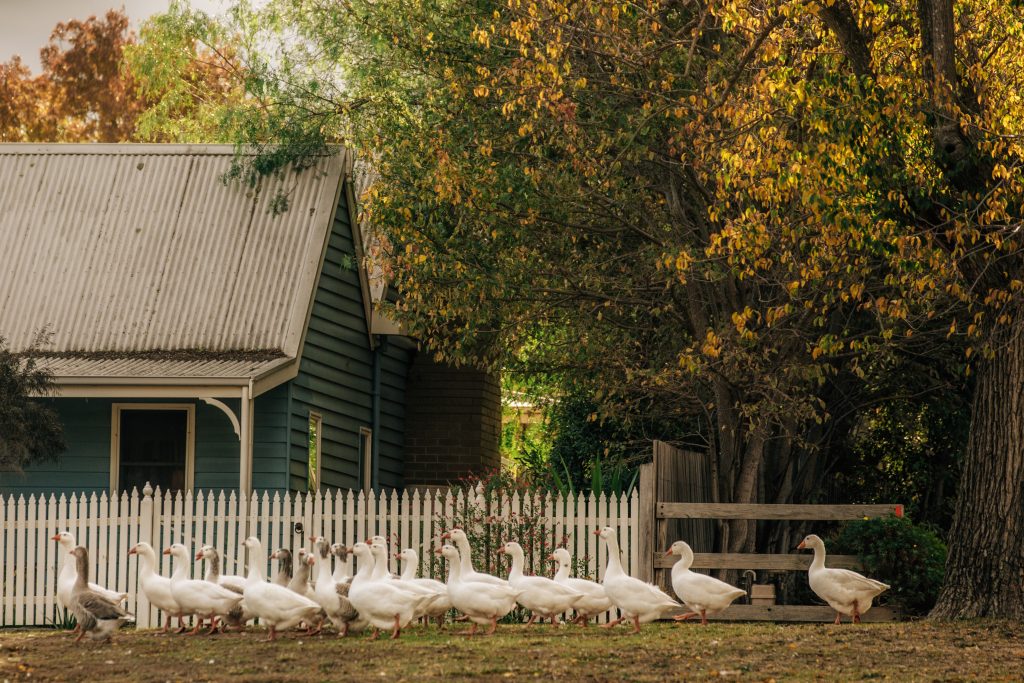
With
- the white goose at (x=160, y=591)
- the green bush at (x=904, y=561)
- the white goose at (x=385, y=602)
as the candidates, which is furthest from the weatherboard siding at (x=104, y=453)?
the green bush at (x=904, y=561)

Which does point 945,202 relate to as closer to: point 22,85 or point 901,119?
point 901,119

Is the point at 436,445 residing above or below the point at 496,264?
below

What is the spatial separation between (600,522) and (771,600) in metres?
2.02

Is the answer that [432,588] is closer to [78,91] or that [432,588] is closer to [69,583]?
[69,583]

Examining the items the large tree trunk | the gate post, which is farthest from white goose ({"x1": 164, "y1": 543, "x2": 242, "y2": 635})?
the large tree trunk

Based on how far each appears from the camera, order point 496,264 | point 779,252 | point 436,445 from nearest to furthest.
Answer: point 779,252 → point 496,264 → point 436,445

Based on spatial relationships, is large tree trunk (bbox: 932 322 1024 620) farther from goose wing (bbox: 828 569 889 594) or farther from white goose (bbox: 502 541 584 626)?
white goose (bbox: 502 541 584 626)

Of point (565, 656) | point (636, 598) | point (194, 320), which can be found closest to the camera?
point (565, 656)

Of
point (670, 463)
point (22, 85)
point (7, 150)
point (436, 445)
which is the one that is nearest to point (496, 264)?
point (670, 463)

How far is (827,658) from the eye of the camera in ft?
40.3

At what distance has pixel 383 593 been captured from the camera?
1413cm

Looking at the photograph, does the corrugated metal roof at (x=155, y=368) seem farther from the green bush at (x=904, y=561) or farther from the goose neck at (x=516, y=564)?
the green bush at (x=904, y=561)

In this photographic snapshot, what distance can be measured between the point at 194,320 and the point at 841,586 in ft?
31.5

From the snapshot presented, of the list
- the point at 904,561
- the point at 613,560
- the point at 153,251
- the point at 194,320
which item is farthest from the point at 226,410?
the point at 904,561
